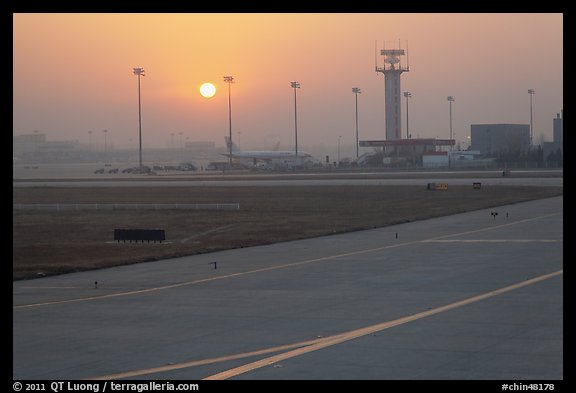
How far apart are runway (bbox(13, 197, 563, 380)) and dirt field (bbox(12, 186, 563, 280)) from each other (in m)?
4.88

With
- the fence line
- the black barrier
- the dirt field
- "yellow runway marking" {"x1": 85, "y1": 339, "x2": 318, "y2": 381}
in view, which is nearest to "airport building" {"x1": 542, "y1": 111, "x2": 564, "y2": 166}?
the dirt field

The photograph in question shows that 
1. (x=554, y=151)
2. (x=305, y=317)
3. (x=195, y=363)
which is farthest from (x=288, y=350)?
(x=554, y=151)

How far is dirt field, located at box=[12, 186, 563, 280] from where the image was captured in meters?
37.7

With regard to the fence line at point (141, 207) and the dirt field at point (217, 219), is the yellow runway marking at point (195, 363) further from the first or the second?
the fence line at point (141, 207)

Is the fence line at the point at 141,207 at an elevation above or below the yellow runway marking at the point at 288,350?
above

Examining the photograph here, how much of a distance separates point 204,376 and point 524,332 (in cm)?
730

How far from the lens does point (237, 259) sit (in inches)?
1348

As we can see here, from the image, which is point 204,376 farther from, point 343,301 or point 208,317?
point 343,301

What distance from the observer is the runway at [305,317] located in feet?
50.9

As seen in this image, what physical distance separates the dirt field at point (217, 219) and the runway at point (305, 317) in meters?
4.88

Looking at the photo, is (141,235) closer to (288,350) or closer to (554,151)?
(288,350)

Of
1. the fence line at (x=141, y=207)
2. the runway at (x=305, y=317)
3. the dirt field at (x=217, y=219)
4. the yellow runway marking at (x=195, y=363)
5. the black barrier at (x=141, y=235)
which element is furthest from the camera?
the fence line at (x=141, y=207)

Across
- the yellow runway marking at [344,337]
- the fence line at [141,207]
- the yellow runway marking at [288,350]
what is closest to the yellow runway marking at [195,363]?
the yellow runway marking at [288,350]
